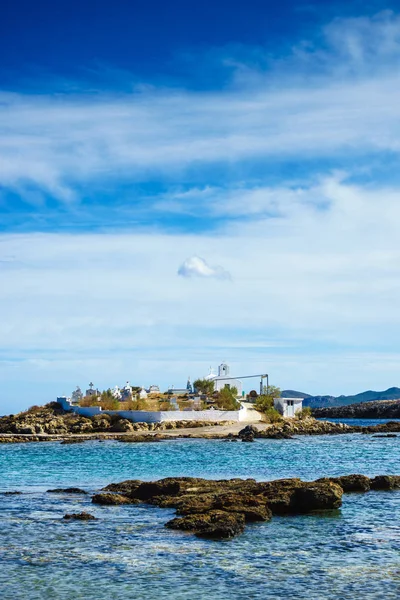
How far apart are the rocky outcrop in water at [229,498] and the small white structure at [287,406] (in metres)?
77.9

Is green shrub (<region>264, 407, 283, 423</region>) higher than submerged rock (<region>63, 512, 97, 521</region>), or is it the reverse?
green shrub (<region>264, 407, 283, 423</region>)

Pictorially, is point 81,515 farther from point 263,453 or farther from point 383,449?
point 383,449

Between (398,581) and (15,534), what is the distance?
517 inches

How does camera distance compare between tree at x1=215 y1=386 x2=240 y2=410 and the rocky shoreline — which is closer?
the rocky shoreline

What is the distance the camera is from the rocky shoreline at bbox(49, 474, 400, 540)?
26.0 meters

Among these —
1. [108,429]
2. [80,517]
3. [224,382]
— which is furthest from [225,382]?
[80,517]

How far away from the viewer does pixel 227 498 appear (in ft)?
97.2

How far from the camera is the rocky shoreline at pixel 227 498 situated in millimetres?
25953

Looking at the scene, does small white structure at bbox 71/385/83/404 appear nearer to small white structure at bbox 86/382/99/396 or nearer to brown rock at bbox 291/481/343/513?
small white structure at bbox 86/382/99/396

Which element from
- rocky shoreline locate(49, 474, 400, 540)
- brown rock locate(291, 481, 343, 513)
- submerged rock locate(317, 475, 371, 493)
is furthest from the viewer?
submerged rock locate(317, 475, 371, 493)

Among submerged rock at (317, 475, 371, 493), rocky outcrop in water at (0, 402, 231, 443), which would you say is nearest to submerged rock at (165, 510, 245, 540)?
submerged rock at (317, 475, 371, 493)

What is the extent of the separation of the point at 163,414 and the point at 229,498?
64448 mm

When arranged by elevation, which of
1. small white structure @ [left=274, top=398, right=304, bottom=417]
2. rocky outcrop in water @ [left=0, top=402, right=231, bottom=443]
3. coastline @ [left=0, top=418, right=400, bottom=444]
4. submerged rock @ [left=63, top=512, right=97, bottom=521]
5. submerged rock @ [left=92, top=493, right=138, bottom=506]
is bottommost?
submerged rock @ [left=63, top=512, right=97, bottom=521]

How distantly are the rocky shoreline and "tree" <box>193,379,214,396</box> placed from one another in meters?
87.9
